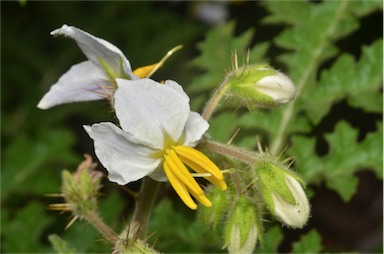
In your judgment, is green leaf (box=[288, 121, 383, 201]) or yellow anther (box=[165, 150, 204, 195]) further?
green leaf (box=[288, 121, 383, 201])

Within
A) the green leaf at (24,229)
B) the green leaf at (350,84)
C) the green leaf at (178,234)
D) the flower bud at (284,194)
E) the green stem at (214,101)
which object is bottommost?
the green leaf at (178,234)

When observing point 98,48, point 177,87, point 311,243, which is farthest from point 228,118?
point 177,87

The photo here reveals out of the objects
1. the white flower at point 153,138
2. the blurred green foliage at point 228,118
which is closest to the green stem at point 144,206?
the blurred green foliage at point 228,118

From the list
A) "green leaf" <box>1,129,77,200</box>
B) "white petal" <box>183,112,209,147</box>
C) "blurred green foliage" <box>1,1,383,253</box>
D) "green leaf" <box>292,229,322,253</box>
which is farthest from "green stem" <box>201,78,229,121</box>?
"green leaf" <box>1,129,77,200</box>

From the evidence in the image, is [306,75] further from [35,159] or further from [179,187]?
[179,187]

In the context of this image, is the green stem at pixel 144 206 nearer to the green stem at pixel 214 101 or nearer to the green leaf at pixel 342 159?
the green stem at pixel 214 101

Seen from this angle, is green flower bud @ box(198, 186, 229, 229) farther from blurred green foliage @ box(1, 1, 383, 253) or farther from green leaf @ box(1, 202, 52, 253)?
green leaf @ box(1, 202, 52, 253)

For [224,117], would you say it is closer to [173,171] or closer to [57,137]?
[57,137]
